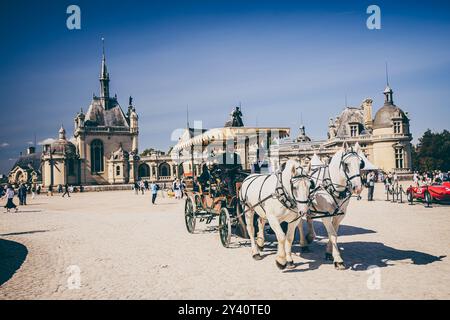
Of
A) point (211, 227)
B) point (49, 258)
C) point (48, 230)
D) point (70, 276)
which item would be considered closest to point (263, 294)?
point (70, 276)

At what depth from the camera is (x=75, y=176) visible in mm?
64438

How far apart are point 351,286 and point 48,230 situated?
12394 millimetres

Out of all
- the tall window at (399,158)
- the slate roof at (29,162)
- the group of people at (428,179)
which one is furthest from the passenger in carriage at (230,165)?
the slate roof at (29,162)

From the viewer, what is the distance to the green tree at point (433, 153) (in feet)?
202

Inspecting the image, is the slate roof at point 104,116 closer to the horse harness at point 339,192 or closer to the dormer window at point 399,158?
the dormer window at point 399,158

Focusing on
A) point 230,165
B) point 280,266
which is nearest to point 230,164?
point 230,165

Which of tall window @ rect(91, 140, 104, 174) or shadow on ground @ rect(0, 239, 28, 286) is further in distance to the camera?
tall window @ rect(91, 140, 104, 174)

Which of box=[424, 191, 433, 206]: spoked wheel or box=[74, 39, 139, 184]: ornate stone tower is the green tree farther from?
box=[74, 39, 139, 184]: ornate stone tower

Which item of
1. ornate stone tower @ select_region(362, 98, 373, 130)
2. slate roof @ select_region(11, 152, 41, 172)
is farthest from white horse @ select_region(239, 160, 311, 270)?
slate roof @ select_region(11, 152, 41, 172)

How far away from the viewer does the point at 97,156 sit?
66.9 metres

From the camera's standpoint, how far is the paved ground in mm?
5746

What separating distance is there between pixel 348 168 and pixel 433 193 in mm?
14194

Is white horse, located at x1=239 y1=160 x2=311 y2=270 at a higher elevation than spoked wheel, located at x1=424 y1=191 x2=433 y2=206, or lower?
higher

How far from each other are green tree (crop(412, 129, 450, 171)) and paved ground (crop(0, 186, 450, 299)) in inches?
2298
